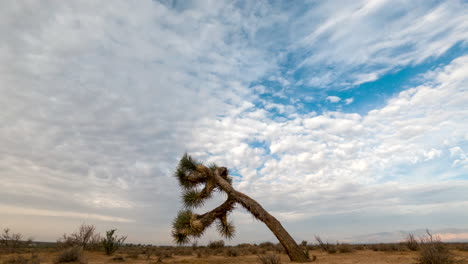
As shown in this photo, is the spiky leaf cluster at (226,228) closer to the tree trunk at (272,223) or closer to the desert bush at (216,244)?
the tree trunk at (272,223)

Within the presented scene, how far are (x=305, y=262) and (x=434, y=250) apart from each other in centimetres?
468

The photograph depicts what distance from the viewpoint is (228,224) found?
13641 mm

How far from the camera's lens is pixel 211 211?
1341cm

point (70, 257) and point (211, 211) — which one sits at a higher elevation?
point (211, 211)

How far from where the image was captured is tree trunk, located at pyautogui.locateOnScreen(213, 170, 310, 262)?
11531mm

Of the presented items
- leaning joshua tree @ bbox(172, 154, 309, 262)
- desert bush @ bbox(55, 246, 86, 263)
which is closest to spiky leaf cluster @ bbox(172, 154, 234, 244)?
leaning joshua tree @ bbox(172, 154, 309, 262)

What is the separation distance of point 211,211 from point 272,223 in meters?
3.20

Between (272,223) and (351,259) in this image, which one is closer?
(272,223)

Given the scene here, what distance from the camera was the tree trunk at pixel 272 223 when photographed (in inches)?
454

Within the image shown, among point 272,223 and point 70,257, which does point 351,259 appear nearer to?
point 272,223

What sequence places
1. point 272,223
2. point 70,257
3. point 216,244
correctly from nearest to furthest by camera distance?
point 272,223, point 70,257, point 216,244

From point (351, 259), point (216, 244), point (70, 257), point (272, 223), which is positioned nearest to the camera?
point (272, 223)

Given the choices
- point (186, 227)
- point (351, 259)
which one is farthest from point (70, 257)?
point (351, 259)

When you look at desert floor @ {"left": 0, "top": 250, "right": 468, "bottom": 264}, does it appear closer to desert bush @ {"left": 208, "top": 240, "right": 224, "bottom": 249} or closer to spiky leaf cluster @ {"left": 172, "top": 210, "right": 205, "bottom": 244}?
spiky leaf cluster @ {"left": 172, "top": 210, "right": 205, "bottom": 244}
